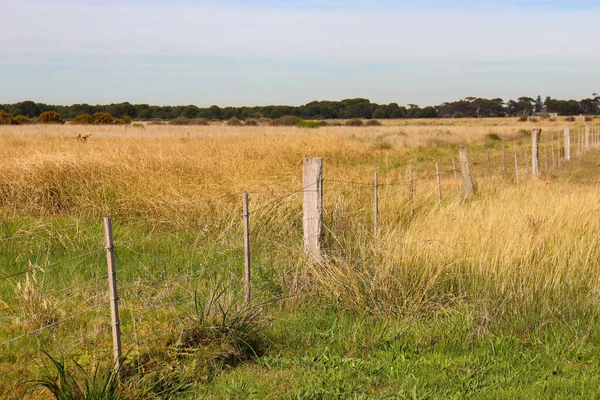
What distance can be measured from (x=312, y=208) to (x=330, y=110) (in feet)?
323

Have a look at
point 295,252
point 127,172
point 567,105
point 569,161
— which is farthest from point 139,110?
point 567,105

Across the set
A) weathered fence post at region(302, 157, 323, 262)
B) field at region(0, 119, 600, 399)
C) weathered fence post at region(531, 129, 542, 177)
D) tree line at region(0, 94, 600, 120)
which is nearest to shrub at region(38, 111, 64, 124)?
tree line at region(0, 94, 600, 120)

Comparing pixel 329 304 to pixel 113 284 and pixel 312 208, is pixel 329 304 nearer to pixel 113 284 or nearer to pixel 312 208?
pixel 312 208

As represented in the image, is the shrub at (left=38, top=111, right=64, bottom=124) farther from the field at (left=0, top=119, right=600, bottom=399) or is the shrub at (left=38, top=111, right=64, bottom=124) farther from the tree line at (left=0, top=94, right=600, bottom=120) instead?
the field at (left=0, top=119, right=600, bottom=399)

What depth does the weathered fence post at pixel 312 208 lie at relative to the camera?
6.00m

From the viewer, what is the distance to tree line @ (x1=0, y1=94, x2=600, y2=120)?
7562 centimetres

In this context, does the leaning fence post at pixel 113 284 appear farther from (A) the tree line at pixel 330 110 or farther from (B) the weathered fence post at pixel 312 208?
(A) the tree line at pixel 330 110

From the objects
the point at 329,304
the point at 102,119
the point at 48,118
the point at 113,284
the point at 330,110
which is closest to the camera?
the point at 113,284

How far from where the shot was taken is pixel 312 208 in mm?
6074

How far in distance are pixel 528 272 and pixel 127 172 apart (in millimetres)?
7169

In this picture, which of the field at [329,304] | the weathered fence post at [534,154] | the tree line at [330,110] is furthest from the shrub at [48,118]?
the field at [329,304]

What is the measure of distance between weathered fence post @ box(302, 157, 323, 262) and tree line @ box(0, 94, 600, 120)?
4826 centimetres

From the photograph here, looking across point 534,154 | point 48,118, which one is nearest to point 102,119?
point 48,118

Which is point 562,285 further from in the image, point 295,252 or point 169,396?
point 169,396
